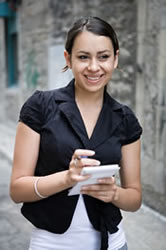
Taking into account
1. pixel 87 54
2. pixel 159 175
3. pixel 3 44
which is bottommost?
pixel 159 175

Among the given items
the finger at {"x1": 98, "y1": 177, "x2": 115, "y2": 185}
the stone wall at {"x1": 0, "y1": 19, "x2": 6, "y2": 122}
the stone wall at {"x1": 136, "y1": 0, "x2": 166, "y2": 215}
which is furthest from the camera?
the stone wall at {"x1": 0, "y1": 19, "x2": 6, "y2": 122}

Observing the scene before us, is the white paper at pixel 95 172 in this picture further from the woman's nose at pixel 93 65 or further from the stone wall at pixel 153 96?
the stone wall at pixel 153 96

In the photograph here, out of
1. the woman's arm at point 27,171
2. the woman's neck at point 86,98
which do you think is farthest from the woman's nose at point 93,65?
the woman's arm at point 27,171

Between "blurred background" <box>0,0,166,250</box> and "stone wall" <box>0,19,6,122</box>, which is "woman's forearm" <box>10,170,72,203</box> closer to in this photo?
"blurred background" <box>0,0,166,250</box>

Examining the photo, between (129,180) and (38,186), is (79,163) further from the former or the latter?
(129,180)

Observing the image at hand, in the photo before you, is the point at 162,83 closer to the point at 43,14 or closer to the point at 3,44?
the point at 43,14

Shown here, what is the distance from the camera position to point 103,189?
1277mm

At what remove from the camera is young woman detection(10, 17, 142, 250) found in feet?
4.46

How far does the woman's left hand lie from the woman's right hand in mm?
86

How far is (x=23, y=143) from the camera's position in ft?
4.45

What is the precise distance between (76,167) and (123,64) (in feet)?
11.3

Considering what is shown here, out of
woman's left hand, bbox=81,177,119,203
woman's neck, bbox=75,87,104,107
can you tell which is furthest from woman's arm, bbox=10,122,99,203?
woman's neck, bbox=75,87,104,107

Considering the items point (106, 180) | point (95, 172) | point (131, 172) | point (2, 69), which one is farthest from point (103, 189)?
point (2, 69)

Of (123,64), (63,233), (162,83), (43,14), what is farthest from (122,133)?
(43,14)
